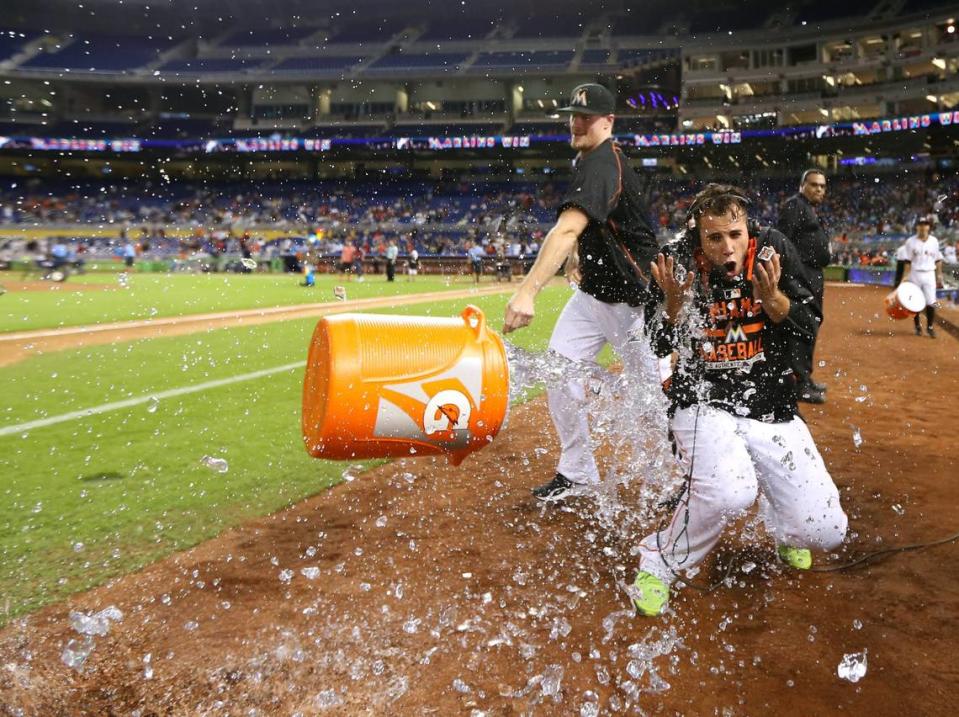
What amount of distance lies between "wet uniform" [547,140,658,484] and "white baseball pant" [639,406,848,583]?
0.86m

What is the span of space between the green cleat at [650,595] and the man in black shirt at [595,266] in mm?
1206

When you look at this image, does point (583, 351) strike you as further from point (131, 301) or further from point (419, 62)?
point (419, 62)

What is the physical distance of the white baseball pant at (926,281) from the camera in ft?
34.9

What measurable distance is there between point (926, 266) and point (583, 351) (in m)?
9.27

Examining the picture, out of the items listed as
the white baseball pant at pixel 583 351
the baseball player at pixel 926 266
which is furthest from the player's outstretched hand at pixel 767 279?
the baseball player at pixel 926 266

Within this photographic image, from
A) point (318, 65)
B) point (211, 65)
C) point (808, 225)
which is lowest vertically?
point (808, 225)

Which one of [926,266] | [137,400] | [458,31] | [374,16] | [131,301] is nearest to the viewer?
[137,400]

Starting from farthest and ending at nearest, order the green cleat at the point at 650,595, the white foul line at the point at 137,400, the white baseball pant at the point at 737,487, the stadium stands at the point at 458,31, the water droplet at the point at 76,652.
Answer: the stadium stands at the point at 458,31
the white foul line at the point at 137,400
the white baseball pant at the point at 737,487
the green cleat at the point at 650,595
the water droplet at the point at 76,652

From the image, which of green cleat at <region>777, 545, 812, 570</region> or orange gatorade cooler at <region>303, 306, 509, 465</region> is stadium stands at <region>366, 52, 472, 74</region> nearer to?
orange gatorade cooler at <region>303, 306, 509, 465</region>

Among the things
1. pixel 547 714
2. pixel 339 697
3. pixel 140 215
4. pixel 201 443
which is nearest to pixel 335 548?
pixel 339 697

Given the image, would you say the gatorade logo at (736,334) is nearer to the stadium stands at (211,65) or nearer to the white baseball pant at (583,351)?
the white baseball pant at (583,351)

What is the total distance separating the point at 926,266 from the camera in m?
10.7

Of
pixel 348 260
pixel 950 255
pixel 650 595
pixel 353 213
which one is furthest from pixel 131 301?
pixel 353 213

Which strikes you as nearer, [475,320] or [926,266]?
[475,320]
